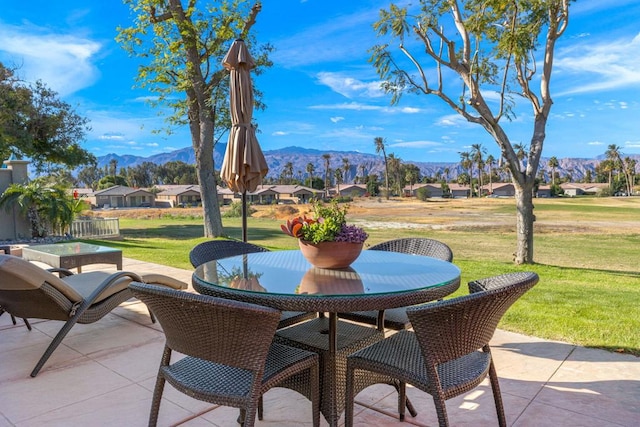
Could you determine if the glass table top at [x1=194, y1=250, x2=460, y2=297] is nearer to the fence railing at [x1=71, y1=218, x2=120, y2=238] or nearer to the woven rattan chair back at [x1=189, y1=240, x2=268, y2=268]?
the woven rattan chair back at [x1=189, y1=240, x2=268, y2=268]

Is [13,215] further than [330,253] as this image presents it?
Yes

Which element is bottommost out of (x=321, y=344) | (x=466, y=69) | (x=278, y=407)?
(x=278, y=407)

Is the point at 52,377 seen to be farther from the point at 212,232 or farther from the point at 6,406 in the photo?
the point at 212,232

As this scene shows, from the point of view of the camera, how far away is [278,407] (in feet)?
7.61

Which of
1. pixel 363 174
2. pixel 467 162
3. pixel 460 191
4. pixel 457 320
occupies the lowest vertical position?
pixel 460 191

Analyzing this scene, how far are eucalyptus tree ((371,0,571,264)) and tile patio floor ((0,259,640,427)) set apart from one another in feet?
18.8

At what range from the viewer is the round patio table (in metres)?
1.82

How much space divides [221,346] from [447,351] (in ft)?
2.87

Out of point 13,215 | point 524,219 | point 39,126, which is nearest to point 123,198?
point 39,126

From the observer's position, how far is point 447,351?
1690mm

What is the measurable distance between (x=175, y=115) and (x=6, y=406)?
12224 mm

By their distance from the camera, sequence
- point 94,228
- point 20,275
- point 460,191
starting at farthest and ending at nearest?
point 460,191 < point 94,228 < point 20,275

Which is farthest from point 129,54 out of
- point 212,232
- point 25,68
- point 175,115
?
point 212,232

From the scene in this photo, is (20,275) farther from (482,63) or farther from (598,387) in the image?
(482,63)
